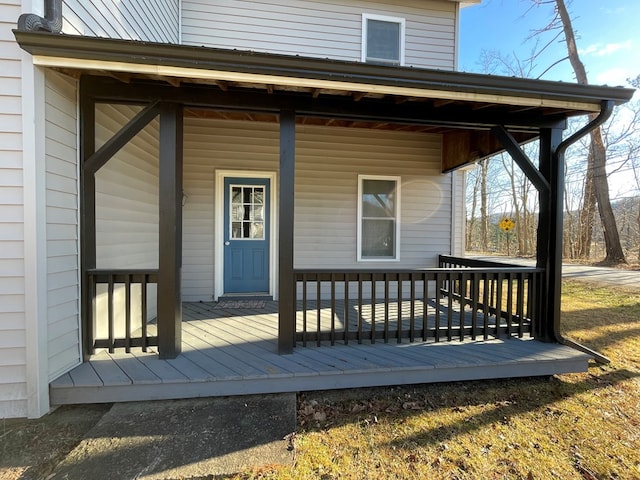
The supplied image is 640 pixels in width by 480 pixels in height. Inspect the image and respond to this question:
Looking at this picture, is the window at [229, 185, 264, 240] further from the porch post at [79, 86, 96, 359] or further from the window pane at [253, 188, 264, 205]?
the porch post at [79, 86, 96, 359]

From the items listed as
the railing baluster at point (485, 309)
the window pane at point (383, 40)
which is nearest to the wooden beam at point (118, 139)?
Answer: the railing baluster at point (485, 309)

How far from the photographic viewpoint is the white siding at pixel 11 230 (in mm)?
2158

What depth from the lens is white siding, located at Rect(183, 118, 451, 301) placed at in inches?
188

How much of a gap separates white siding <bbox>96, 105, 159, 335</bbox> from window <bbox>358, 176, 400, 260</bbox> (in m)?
3.12

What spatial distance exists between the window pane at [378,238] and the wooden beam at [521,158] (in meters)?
2.28

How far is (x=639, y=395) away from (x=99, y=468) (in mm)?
4121

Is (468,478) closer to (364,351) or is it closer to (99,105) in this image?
(364,351)

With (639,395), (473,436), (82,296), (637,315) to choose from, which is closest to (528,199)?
(637,315)

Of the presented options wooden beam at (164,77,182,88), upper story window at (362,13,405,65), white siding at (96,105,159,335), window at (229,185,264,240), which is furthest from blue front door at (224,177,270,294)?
upper story window at (362,13,405,65)

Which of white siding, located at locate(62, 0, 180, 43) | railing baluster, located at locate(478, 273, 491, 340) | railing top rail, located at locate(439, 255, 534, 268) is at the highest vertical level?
white siding, located at locate(62, 0, 180, 43)

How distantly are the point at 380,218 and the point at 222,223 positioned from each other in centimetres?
260

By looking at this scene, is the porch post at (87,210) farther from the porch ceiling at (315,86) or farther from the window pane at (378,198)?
the window pane at (378,198)

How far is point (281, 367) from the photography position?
8.57 ft

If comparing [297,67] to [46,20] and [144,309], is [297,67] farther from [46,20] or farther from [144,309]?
[144,309]
